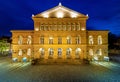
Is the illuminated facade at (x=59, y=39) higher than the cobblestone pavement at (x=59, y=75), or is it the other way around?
the illuminated facade at (x=59, y=39)

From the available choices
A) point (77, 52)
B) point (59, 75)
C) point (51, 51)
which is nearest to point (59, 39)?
point (51, 51)

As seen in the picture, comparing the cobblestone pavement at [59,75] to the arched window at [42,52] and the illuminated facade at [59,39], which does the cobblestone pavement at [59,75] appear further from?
the arched window at [42,52]

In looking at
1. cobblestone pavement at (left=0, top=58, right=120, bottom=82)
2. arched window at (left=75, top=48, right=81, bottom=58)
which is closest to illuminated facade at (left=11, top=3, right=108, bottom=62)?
arched window at (left=75, top=48, right=81, bottom=58)

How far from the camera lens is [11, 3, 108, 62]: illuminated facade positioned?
3506cm

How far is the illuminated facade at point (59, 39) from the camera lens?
115 ft

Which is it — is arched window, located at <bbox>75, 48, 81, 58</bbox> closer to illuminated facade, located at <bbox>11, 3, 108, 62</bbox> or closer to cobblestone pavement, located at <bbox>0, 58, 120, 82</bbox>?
illuminated facade, located at <bbox>11, 3, 108, 62</bbox>

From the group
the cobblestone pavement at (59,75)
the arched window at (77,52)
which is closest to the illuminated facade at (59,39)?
the arched window at (77,52)

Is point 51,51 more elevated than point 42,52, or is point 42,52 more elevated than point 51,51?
point 51,51

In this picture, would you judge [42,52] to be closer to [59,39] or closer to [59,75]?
[59,39]

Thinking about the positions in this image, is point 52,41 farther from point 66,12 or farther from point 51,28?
point 66,12

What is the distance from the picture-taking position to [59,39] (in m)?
35.4

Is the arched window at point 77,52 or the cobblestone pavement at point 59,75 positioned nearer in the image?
the cobblestone pavement at point 59,75

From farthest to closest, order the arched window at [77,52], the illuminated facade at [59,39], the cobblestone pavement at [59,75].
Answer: the arched window at [77,52] → the illuminated facade at [59,39] → the cobblestone pavement at [59,75]

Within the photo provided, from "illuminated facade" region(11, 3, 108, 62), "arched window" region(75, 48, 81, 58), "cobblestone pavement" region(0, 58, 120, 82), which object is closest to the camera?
"cobblestone pavement" region(0, 58, 120, 82)
